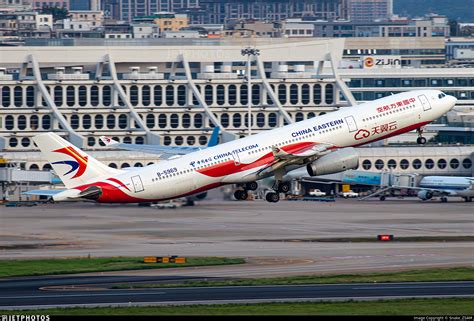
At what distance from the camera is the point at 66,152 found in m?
120

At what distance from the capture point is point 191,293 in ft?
333

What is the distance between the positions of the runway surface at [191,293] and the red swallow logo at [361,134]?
19.9 metres

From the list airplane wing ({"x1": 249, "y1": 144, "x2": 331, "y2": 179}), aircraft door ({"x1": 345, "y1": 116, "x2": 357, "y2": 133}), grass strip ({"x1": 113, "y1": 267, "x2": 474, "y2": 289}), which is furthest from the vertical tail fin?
aircraft door ({"x1": 345, "y1": 116, "x2": 357, "y2": 133})

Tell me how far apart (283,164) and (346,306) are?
105ft

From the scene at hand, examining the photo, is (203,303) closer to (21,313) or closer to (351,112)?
(21,313)

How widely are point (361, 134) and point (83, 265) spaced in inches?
982

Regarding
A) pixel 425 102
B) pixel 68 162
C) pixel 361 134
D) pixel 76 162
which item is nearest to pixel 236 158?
pixel 361 134

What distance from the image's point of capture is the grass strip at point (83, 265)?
11694cm

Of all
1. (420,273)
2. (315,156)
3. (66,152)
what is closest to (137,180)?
(66,152)

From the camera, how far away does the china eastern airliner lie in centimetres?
12056

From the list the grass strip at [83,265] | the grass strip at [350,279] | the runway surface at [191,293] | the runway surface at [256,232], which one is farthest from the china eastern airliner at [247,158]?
the grass strip at [350,279]

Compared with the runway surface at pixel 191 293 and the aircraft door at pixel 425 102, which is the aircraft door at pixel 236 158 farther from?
the runway surface at pixel 191 293

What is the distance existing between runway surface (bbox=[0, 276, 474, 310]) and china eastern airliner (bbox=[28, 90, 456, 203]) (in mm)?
13188

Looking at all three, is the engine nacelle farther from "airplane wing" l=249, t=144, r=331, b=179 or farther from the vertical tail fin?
the vertical tail fin
